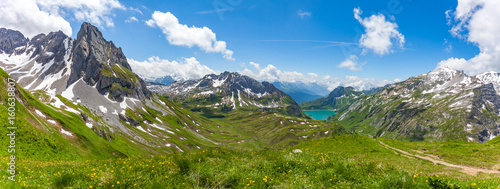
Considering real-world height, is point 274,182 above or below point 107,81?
below

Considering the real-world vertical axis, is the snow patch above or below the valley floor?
below

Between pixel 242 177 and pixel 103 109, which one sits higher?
pixel 242 177

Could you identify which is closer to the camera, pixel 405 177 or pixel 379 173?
pixel 405 177

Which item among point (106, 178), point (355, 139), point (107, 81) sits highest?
point (107, 81)

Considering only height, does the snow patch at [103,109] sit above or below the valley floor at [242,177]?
below

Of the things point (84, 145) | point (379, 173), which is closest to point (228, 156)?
point (379, 173)

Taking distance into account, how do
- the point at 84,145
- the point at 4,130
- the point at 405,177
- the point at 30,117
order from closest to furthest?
the point at 405,177 < the point at 4,130 < the point at 30,117 < the point at 84,145

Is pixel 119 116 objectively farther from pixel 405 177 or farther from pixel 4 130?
pixel 405 177

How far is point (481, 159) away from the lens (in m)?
23.8

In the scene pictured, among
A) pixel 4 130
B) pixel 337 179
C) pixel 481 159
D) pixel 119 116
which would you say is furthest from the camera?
pixel 119 116

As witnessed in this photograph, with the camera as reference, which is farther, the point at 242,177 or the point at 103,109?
the point at 103,109

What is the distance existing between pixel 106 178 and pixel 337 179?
32.3 ft

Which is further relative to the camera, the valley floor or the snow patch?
the snow patch

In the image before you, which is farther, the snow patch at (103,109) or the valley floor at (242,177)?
the snow patch at (103,109)
